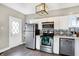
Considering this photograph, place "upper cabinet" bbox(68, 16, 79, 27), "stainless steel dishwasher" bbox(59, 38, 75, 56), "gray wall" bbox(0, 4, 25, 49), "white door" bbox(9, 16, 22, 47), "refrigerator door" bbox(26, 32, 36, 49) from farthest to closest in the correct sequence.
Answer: "refrigerator door" bbox(26, 32, 36, 49) < "upper cabinet" bbox(68, 16, 79, 27) < "stainless steel dishwasher" bbox(59, 38, 75, 56) < "gray wall" bbox(0, 4, 25, 49) < "white door" bbox(9, 16, 22, 47)

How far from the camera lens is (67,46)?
2.65 m

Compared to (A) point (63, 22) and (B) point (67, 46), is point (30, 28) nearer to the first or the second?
(A) point (63, 22)

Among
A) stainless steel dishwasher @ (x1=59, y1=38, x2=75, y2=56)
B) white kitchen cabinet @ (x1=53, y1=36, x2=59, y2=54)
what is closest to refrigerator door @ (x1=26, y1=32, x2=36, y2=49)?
white kitchen cabinet @ (x1=53, y1=36, x2=59, y2=54)

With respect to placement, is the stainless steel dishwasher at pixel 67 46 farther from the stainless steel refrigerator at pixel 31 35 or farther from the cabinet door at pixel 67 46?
the stainless steel refrigerator at pixel 31 35

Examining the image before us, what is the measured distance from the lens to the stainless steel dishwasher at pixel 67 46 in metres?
2.54

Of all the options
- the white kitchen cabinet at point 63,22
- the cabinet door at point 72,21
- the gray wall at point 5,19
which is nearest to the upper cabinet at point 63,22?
the white kitchen cabinet at point 63,22

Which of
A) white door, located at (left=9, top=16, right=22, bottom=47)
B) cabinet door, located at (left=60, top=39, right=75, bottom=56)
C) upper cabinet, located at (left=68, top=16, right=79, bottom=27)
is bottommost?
cabinet door, located at (left=60, top=39, right=75, bottom=56)

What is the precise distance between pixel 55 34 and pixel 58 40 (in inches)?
12.3

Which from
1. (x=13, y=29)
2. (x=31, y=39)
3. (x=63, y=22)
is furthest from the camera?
(x=31, y=39)

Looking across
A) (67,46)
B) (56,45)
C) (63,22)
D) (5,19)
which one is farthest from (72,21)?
(5,19)

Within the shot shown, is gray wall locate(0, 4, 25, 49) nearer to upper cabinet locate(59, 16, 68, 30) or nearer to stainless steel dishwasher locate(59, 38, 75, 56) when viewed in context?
upper cabinet locate(59, 16, 68, 30)

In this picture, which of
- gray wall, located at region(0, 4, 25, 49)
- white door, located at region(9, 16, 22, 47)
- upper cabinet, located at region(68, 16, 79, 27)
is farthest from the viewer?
upper cabinet, located at region(68, 16, 79, 27)

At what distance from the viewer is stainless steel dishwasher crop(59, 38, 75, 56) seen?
2.54 meters

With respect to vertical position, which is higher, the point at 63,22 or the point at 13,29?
the point at 63,22
